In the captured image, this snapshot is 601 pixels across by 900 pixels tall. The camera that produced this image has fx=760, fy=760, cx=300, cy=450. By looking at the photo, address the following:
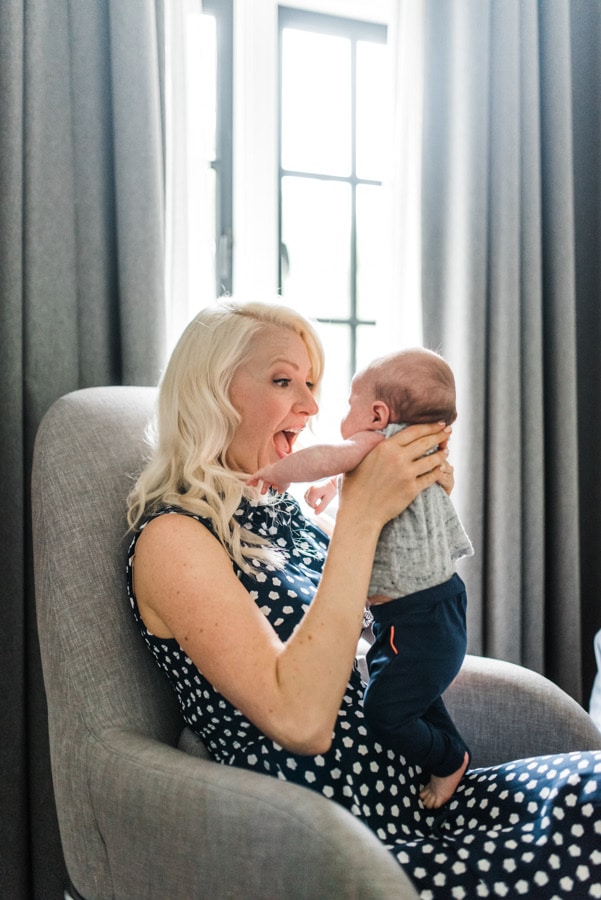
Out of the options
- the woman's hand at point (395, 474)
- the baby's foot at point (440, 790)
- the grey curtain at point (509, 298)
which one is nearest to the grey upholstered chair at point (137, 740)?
the baby's foot at point (440, 790)

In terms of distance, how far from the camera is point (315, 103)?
2285mm

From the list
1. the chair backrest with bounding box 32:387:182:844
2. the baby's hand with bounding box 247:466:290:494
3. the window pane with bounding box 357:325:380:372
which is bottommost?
the chair backrest with bounding box 32:387:182:844

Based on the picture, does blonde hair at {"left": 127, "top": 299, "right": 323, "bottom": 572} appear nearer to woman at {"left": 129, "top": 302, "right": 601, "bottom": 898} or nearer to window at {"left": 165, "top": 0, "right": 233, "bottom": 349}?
woman at {"left": 129, "top": 302, "right": 601, "bottom": 898}

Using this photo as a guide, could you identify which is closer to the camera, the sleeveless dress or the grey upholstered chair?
the grey upholstered chair

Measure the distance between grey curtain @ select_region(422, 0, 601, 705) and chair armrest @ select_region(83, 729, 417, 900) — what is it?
4.02ft

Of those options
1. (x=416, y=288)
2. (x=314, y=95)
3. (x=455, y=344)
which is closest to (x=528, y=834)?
(x=455, y=344)

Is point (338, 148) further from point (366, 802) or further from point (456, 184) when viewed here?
point (366, 802)

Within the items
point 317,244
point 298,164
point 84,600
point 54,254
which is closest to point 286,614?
point 84,600

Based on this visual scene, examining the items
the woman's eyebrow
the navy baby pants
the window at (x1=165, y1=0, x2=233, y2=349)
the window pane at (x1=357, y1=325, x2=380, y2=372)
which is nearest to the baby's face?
the woman's eyebrow

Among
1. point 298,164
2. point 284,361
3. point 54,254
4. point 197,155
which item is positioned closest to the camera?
point 284,361

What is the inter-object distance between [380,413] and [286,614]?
33cm

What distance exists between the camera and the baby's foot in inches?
45.3

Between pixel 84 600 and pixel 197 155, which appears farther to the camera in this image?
pixel 197 155

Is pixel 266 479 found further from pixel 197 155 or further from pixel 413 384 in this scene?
pixel 197 155
